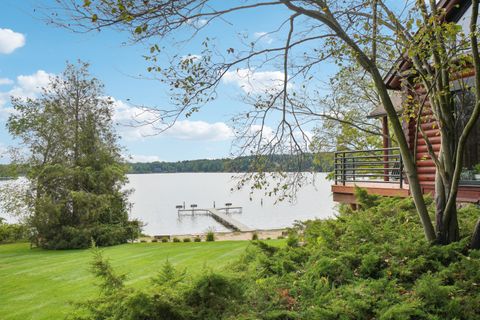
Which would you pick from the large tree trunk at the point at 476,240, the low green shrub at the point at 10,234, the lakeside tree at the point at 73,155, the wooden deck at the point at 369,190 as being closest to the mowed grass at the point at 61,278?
the large tree trunk at the point at 476,240

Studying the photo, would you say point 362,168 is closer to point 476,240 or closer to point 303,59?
point 303,59

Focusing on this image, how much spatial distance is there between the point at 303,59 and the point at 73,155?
19.1 m

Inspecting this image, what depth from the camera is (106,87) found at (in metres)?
23.0

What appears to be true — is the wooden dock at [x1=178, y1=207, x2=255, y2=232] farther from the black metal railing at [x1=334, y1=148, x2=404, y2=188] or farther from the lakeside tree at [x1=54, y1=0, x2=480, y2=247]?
the lakeside tree at [x1=54, y1=0, x2=480, y2=247]

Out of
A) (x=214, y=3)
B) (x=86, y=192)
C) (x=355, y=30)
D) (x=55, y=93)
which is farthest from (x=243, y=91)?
(x=55, y=93)

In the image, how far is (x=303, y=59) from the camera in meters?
6.86

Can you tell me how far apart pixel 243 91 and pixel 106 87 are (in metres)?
18.1

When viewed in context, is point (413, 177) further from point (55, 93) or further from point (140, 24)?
point (55, 93)

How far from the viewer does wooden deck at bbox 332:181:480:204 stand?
30.7ft

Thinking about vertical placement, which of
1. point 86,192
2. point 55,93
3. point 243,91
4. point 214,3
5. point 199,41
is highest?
point 55,93

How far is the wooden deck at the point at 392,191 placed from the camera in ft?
30.7

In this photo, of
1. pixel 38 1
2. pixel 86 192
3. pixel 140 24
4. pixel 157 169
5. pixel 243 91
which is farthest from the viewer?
pixel 157 169

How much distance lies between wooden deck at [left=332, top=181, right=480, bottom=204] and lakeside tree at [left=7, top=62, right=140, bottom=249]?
12698 mm

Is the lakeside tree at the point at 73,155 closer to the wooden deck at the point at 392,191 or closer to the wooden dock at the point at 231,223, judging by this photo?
the wooden dock at the point at 231,223
